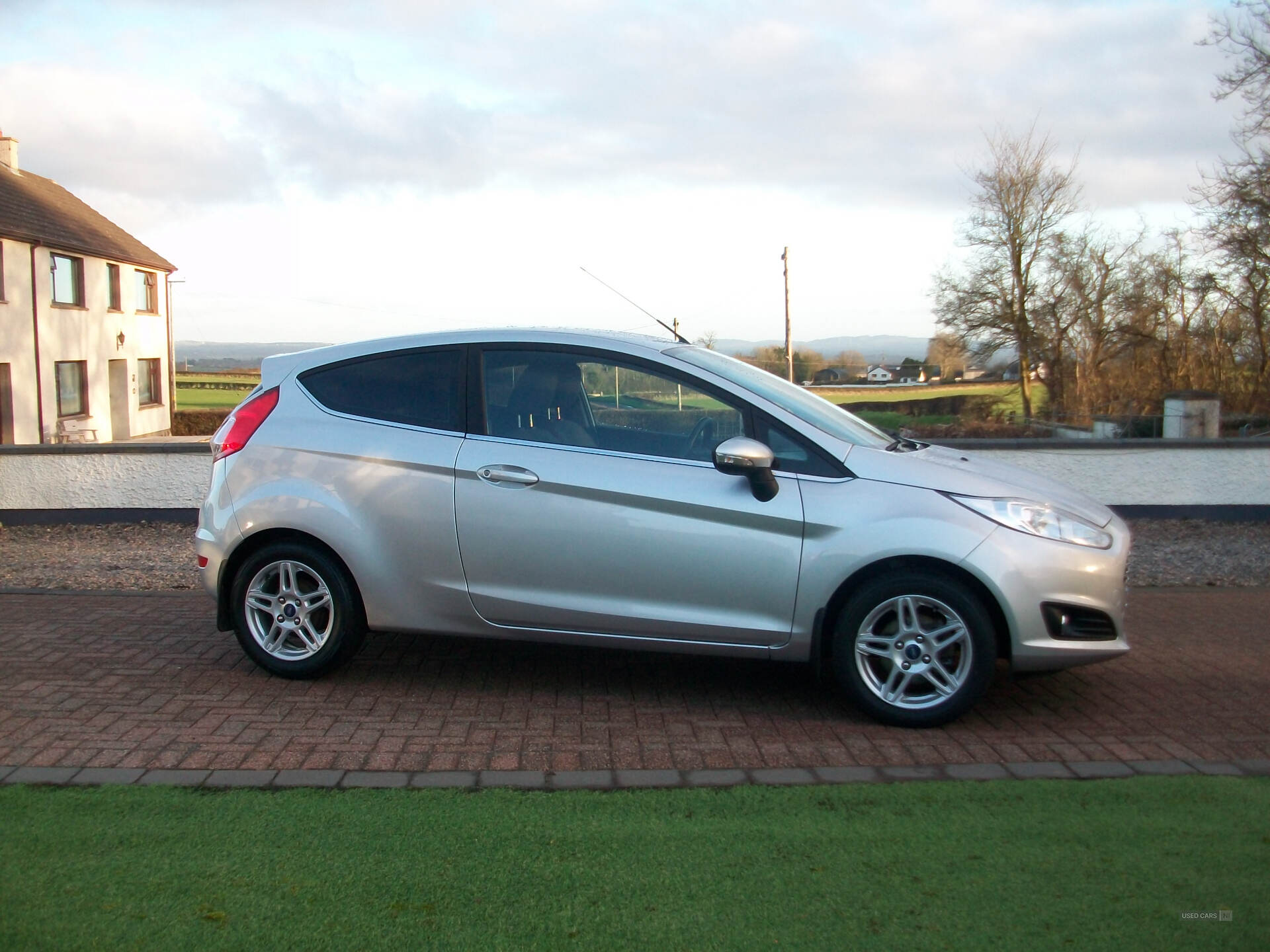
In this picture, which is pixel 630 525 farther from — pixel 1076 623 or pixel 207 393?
pixel 207 393

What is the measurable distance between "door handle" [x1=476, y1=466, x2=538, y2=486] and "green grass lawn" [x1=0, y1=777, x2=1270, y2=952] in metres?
1.52

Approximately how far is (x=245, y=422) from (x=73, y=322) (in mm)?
30274

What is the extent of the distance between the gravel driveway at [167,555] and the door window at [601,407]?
400cm

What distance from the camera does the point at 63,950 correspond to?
295 cm

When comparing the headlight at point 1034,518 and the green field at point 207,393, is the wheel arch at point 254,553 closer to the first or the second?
the headlight at point 1034,518

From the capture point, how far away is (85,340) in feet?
108

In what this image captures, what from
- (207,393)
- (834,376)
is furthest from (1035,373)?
(207,393)

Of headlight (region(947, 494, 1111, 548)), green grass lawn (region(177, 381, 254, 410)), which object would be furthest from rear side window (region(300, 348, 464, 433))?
green grass lawn (region(177, 381, 254, 410))

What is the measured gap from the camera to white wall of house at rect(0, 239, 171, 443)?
2842 centimetres

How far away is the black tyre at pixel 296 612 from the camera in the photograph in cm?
538

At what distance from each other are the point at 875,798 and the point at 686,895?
105 centimetres

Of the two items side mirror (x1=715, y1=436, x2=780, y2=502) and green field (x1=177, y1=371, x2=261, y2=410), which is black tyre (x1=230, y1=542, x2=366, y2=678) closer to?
side mirror (x1=715, y1=436, x2=780, y2=502)

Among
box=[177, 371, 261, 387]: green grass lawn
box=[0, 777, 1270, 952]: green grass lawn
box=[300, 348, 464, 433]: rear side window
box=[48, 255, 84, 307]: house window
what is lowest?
box=[0, 777, 1270, 952]: green grass lawn

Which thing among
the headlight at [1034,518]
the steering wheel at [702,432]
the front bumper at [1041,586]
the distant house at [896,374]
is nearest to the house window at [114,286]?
the distant house at [896,374]
